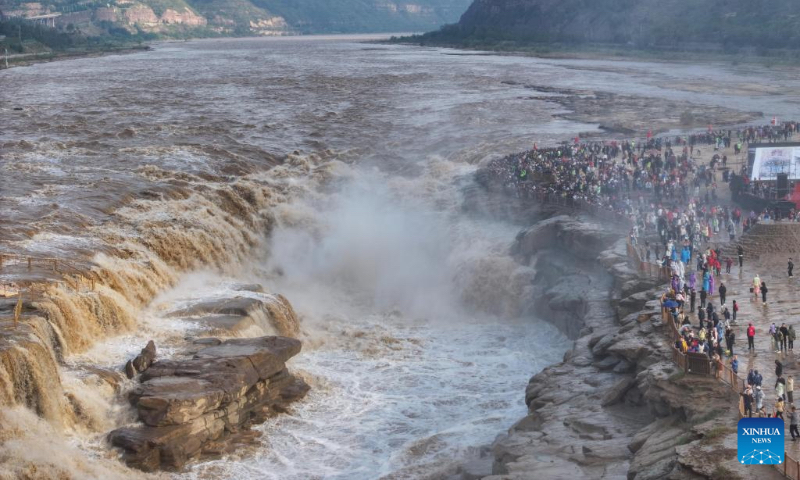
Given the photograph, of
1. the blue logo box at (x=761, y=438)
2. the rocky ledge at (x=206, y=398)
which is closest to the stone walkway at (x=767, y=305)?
the blue logo box at (x=761, y=438)

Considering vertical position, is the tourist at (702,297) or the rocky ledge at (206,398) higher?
the tourist at (702,297)

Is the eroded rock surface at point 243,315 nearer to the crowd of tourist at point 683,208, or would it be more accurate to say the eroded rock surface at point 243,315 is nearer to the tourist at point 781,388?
the crowd of tourist at point 683,208

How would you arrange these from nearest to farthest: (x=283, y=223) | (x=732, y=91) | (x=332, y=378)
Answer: (x=332, y=378) → (x=283, y=223) → (x=732, y=91)

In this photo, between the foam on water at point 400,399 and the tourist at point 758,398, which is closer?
the tourist at point 758,398

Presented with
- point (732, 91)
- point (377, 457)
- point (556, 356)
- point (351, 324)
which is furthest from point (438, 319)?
point (732, 91)

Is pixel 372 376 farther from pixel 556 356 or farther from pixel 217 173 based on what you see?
pixel 217 173

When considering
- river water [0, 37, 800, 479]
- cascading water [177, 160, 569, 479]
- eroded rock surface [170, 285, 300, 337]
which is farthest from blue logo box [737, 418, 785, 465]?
eroded rock surface [170, 285, 300, 337]

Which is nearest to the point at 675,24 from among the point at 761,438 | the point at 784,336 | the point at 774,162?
the point at 774,162
